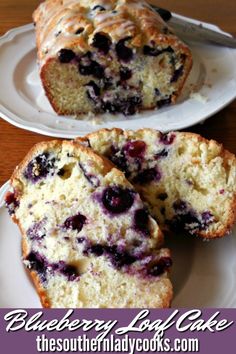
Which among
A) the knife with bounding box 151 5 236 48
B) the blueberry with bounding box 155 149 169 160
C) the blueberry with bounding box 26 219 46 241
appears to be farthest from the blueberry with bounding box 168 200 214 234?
the knife with bounding box 151 5 236 48

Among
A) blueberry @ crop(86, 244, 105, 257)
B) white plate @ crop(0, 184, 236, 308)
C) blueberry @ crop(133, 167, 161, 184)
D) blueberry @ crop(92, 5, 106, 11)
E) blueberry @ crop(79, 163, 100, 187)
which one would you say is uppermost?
blueberry @ crop(92, 5, 106, 11)

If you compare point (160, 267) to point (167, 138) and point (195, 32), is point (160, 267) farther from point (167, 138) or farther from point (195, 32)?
point (195, 32)

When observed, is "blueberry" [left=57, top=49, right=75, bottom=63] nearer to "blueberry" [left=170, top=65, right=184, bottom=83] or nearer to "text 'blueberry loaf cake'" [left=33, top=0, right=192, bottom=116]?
"text 'blueberry loaf cake'" [left=33, top=0, right=192, bottom=116]

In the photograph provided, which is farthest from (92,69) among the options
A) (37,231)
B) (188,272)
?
(188,272)

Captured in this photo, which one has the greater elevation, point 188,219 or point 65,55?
point 65,55

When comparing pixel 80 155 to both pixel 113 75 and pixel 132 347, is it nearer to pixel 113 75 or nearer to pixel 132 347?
pixel 132 347

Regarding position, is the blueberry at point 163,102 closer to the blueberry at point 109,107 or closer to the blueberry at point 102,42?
the blueberry at point 109,107

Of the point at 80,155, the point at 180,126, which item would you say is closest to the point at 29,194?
the point at 80,155
